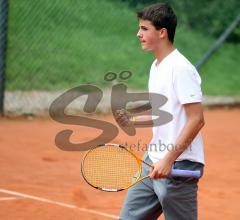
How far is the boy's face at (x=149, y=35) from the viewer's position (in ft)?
12.3

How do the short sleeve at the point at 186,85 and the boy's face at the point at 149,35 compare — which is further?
the boy's face at the point at 149,35

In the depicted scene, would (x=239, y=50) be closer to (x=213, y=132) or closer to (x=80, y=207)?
(x=213, y=132)

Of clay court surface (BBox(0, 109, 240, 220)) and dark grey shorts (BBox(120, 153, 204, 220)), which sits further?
clay court surface (BBox(0, 109, 240, 220))

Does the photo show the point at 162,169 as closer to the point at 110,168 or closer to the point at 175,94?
the point at 175,94

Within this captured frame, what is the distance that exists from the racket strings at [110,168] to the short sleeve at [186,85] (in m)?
0.57

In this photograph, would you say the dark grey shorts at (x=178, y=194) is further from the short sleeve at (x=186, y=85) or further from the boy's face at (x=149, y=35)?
the boy's face at (x=149, y=35)

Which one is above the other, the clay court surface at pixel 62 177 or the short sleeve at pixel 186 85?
the short sleeve at pixel 186 85

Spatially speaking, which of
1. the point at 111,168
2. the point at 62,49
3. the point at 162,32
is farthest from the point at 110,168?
the point at 62,49

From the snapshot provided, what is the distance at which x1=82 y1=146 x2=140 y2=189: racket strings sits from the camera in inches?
161

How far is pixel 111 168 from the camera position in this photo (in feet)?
14.1

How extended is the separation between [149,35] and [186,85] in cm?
38

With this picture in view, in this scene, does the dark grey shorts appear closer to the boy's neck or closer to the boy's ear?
the boy's neck

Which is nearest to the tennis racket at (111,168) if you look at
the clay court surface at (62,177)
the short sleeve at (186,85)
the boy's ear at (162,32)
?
the short sleeve at (186,85)

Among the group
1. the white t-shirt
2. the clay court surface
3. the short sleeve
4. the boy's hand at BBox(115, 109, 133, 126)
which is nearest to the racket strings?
the boy's hand at BBox(115, 109, 133, 126)
